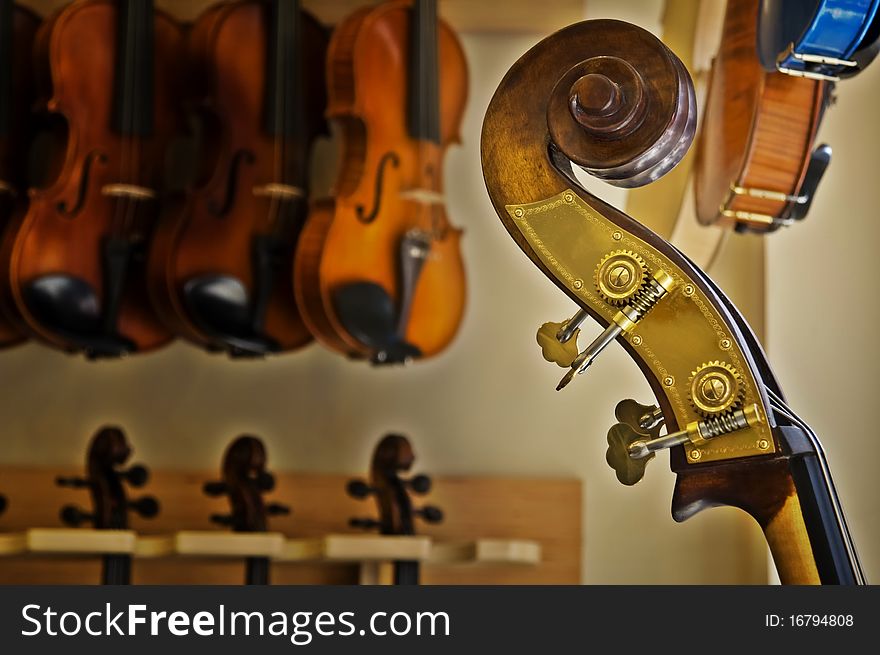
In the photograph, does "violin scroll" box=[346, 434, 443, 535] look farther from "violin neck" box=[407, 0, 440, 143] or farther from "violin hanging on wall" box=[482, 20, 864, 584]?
"violin hanging on wall" box=[482, 20, 864, 584]

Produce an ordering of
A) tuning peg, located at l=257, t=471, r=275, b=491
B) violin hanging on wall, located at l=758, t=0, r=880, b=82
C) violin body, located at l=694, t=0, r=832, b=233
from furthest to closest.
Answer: tuning peg, located at l=257, t=471, r=275, b=491, violin body, located at l=694, t=0, r=832, b=233, violin hanging on wall, located at l=758, t=0, r=880, b=82

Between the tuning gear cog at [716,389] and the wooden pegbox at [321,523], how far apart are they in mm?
1394

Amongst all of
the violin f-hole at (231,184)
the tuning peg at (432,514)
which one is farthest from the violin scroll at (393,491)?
the violin f-hole at (231,184)

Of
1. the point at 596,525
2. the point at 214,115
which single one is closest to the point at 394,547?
the point at 596,525

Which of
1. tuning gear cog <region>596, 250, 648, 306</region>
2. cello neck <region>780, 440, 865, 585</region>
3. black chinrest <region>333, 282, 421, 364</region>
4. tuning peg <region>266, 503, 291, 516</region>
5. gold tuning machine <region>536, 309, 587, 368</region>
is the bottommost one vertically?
cello neck <region>780, 440, 865, 585</region>

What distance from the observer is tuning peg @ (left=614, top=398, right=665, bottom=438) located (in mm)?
673

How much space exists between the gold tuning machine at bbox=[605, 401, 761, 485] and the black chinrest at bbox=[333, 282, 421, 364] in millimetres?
1161

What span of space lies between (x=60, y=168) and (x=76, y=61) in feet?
0.63

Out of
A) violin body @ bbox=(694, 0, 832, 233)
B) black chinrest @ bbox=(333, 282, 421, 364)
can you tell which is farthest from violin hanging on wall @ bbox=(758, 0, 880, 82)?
black chinrest @ bbox=(333, 282, 421, 364)

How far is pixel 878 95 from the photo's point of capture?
1470mm

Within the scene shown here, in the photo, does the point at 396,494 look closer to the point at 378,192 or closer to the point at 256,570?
the point at 256,570

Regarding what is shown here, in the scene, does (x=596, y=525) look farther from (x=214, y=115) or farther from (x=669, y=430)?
(x=669, y=430)

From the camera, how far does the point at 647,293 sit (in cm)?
66

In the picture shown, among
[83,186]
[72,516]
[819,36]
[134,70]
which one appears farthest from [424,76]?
[819,36]
